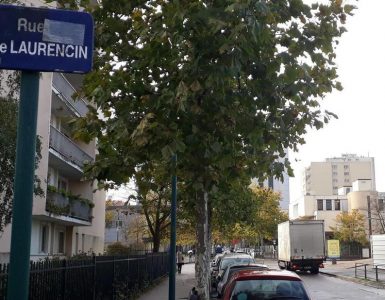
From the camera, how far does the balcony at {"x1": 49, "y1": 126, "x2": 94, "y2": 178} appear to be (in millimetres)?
24953

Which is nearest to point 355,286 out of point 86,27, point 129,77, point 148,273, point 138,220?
point 148,273

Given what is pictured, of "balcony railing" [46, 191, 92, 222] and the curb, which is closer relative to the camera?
"balcony railing" [46, 191, 92, 222]

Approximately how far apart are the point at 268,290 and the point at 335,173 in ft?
545

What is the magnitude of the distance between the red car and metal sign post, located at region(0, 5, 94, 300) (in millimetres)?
5759

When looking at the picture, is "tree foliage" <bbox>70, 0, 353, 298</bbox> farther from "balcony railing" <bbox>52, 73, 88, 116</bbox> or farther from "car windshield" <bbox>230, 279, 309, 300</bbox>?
"balcony railing" <bbox>52, 73, 88, 116</bbox>

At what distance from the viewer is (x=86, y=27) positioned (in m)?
4.03

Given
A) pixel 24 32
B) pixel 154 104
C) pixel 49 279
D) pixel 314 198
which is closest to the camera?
pixel 24 32

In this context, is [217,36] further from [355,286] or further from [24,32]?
[355,286]

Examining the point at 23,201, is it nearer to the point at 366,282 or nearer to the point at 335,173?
the point at 366,282

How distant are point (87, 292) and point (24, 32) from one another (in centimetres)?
1065

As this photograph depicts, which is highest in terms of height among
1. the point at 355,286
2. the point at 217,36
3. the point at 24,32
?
the point at 217,36

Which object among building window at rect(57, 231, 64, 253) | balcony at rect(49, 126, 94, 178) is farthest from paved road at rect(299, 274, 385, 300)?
building window at rect(57, 231, 64, 253)

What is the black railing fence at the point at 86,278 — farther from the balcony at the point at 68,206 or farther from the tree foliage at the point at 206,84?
the balcony at the point at 68,206

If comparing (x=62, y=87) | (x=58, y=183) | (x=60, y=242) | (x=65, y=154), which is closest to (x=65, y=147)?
(x=65, y=154)
